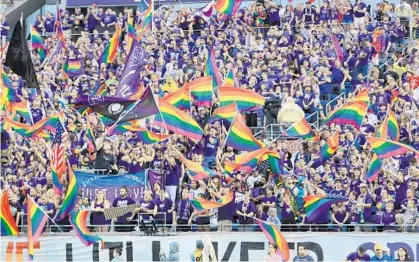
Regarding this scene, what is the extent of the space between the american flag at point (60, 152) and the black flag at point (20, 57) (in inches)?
48.4

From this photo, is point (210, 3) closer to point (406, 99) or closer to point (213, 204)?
point (406, 99)

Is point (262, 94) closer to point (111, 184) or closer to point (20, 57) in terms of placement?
point (111, 184)

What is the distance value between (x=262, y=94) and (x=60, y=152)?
16.9 feet

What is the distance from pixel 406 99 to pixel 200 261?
6960mm

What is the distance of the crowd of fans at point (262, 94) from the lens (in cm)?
3138

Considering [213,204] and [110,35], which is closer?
[213,204]

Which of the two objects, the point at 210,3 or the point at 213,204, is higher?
the point at 210,3

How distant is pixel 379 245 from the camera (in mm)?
28766

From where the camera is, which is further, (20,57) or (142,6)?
(142,6)

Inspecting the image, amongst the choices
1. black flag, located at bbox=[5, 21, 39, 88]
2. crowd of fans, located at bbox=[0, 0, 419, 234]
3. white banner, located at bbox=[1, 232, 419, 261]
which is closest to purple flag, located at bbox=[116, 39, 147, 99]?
crowd of fans, located at bbox=[0, 0, 419, 234]

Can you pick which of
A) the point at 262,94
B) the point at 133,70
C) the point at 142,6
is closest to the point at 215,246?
the point at 133,70

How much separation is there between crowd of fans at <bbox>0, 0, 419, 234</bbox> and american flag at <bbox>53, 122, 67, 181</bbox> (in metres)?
0.42

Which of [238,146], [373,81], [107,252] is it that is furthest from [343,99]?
[107,252]

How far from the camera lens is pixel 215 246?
3161 centimetres
